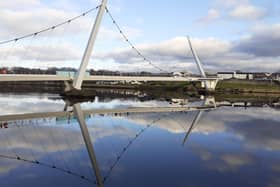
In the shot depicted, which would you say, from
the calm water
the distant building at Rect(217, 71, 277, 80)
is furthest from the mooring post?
the distant building at Rect(217, 71, 277, 80)

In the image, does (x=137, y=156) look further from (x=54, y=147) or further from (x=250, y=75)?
(x=250, y=75)

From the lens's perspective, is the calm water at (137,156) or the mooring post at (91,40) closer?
the calm water at (137,156)

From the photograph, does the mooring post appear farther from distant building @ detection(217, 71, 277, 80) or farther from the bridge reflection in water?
distant building @ detection(217, 71, 277, 80)

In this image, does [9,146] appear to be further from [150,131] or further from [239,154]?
[239,154]

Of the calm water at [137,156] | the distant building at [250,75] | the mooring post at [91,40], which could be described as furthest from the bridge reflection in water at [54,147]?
the distant building at [250,75]

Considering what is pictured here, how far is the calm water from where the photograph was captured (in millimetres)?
6500

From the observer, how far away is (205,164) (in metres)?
7.93

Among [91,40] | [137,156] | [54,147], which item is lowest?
[137,156]

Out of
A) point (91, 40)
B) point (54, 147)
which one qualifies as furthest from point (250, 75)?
point (54, 147)

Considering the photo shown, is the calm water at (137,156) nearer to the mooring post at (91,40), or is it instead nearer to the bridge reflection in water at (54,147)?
the bridge reflection in water at (54,147)

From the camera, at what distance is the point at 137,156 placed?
8500 mm

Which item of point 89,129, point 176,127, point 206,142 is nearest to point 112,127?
point 89,129

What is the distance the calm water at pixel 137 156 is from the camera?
6.50 m

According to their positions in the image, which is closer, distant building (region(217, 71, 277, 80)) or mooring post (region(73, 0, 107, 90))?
mooring post (region(73, 0, 107, 90))
